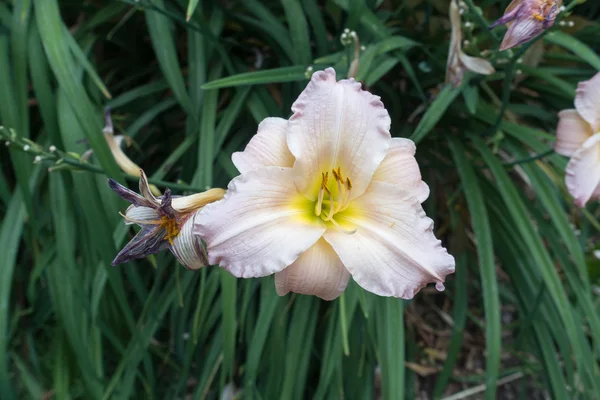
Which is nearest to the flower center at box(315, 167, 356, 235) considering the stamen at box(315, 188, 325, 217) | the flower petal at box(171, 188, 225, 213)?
the stamen at box(315, 188, 325, 217)

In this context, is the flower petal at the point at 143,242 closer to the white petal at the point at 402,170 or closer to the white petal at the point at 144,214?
the white petal at the point at 144,214

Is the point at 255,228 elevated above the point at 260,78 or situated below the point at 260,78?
below

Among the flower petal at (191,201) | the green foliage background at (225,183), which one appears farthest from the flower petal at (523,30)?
the flower petal at (191,201)

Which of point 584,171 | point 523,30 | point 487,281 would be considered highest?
point 523,30

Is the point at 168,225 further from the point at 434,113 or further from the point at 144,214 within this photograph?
the point at 434,113

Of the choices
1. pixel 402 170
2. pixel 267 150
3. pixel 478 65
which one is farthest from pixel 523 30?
pixel 267 150

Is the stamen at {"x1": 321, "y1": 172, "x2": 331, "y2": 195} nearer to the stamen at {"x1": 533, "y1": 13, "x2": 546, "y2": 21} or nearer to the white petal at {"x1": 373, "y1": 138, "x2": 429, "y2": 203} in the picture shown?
the white petal at {"x1": 373, "y1": 138, "x2": 429, "y2": 203}

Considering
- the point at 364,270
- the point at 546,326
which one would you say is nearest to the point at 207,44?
the point at 364,270
